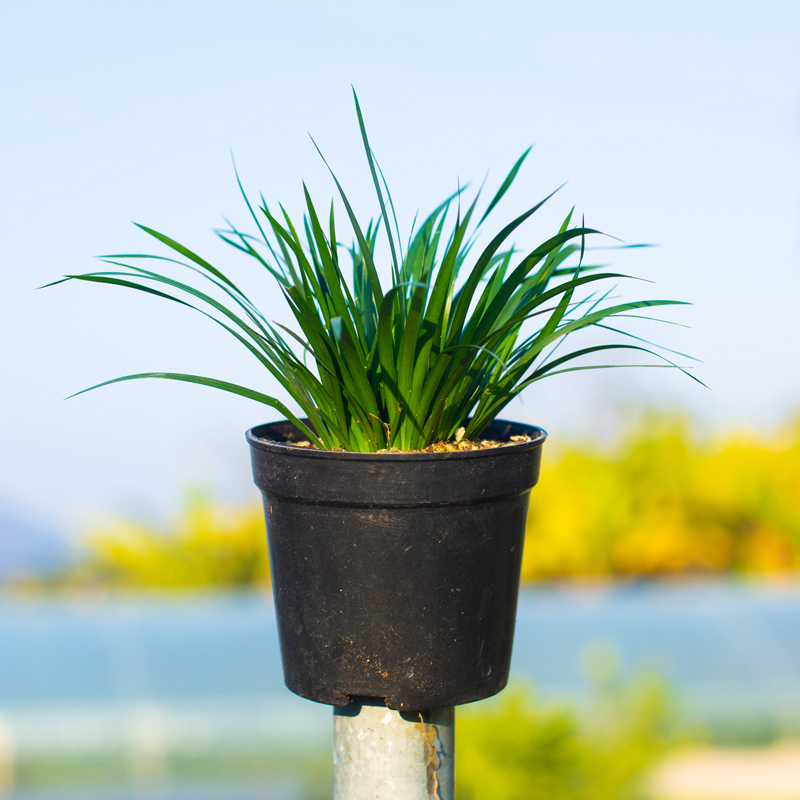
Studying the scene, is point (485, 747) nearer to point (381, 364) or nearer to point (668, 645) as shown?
point (668, 645)

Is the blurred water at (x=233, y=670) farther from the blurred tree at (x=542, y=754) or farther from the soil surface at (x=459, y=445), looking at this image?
the soil surface at (x=459, y=445)

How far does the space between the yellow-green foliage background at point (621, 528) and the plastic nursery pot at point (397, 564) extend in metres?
3.22

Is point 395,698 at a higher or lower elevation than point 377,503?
lower

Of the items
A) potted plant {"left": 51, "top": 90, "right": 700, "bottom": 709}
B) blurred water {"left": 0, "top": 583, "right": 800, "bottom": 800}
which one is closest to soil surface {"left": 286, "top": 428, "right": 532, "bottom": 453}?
potted plant {"left": 51, "top": 90, "right": 700, "bottom": 709}

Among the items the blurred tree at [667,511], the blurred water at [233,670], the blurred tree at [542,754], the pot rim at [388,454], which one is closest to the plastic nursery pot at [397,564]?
the pot rim at [388,454]

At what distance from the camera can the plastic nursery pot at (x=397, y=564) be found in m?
0.87

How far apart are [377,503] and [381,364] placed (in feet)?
0.48

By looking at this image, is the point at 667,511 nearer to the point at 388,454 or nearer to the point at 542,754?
the point at 542,754

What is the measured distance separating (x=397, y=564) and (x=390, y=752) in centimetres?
24

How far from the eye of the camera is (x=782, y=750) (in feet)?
10.8

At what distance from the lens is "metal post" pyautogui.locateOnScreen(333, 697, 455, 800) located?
3.08 ft

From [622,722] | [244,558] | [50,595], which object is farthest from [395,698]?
[50,595]

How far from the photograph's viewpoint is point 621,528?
13.7 ft

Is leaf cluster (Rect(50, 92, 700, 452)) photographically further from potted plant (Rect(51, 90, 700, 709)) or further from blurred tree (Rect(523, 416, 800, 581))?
blurred tree (Rect(523, 416, 800, 581))
